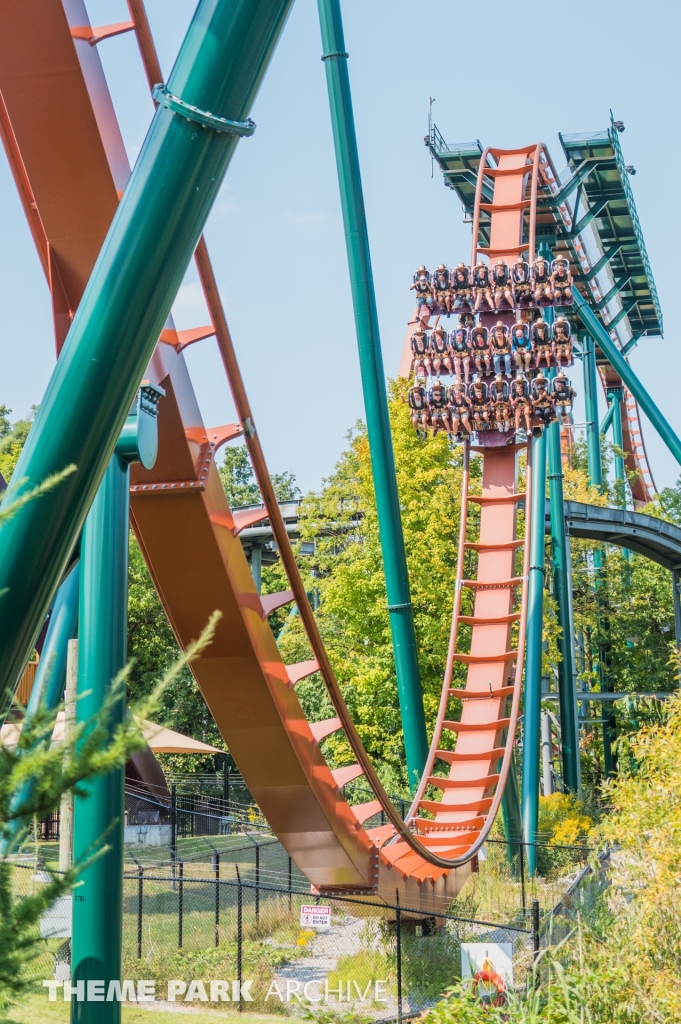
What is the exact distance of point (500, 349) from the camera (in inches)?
626

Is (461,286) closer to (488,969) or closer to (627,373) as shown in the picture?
(627,373)

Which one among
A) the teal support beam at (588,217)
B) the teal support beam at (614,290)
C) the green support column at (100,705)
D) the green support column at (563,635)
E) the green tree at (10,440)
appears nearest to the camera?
the green tree at (10,440)

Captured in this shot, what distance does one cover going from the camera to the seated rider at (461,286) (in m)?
16.5

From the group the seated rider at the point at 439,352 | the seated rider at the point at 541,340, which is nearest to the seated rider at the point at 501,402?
the seated rider at the point at 541,340

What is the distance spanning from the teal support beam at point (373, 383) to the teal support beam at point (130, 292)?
7.54 meters

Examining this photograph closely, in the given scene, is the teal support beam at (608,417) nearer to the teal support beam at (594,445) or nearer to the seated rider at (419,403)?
the teal support beam at (594,445)

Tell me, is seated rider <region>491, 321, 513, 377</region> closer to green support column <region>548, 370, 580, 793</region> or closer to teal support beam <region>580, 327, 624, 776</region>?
green support column <region>548, 370, 580, 793</region>

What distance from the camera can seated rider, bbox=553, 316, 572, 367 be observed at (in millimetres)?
15617

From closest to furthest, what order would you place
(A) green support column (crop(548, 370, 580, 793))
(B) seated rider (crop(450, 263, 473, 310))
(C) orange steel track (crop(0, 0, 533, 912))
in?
1. (C) orange steel track (crop(0, 0, 533, 912))
2. (B) seated rider (crop(450, 263, 473, 310))
3. (A) green support column (crop(548, 370, 580, 793))

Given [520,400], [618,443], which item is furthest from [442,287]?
[618,443]

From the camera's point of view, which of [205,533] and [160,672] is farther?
[160,672]

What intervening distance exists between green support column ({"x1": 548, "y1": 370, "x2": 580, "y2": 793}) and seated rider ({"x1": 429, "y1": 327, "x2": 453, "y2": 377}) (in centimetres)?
273

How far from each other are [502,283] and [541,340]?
3.66 ft

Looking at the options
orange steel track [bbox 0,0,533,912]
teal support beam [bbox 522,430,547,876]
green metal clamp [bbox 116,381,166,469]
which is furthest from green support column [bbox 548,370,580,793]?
green metal clamp [bbox 116,381,166,469]
